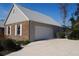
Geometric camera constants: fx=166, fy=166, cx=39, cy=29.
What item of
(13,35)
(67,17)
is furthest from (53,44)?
(13,35)

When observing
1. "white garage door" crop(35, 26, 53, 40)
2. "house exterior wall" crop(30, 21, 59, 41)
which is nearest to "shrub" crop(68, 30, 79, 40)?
"house exterior wall" crop(30, 21, 59, 41)

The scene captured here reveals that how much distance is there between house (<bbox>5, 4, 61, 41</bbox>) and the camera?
732 centimetres

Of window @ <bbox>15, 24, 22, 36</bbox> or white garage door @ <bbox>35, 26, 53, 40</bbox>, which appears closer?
window @ <bbox>15, 24, 22, 36</bbox>

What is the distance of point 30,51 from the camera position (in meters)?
7.11

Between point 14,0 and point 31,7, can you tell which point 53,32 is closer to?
point 31,7

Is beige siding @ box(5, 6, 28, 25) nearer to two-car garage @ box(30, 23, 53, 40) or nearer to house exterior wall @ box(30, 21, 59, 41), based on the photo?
house exterior wall @ box(30, 21, 59, 41)

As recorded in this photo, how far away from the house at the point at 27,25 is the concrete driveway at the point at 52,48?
0.36 m

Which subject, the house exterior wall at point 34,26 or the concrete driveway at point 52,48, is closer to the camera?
the concrete driveway at point 52,48

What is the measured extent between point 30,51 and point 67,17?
220 centimetres

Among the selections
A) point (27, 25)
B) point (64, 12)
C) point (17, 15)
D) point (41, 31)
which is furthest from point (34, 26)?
point (64, 12)

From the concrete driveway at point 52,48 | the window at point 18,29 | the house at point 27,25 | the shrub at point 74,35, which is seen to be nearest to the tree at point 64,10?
the house at point 27,25

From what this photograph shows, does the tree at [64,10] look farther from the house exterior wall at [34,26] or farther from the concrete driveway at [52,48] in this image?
the concrete driveway at [52,48]

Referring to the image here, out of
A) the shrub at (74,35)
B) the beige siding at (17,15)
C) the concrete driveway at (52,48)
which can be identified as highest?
the beige siding at (17,15)

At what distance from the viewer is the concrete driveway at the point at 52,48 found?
6.97 metres
